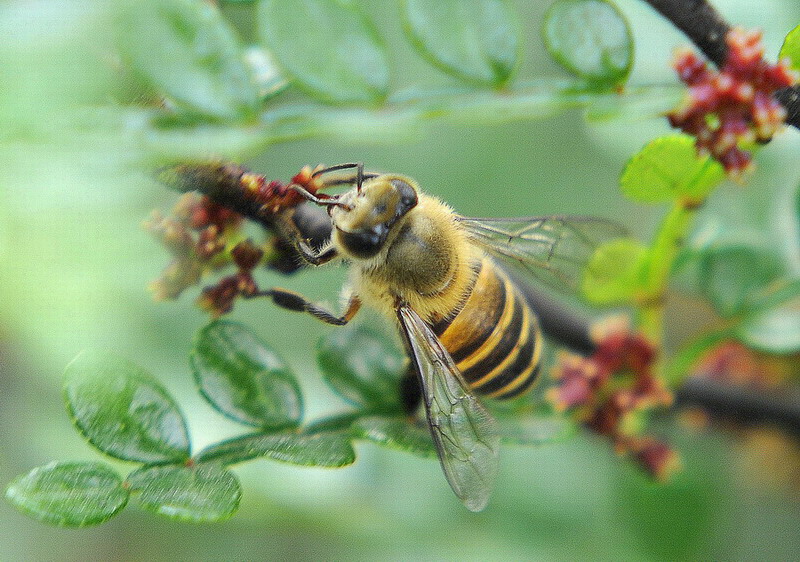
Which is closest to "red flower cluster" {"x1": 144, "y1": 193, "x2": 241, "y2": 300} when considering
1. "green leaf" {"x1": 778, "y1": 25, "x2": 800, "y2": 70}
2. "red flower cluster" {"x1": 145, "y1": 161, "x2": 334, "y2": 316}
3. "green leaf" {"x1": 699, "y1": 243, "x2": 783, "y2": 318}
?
"red flower cluster" {"x1": 145, "y1": 161, "x2": 334, "y2": 316}

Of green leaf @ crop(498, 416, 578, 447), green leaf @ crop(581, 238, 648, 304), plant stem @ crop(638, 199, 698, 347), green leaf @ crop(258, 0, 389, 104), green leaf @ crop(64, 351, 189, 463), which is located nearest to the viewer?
green leaf @ crop(64, 351, 189, 463)

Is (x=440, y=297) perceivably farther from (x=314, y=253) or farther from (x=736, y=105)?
(x=736, y=105)

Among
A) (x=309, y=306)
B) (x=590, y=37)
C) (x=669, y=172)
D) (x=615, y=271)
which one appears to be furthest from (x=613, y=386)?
(x=590, y=37)

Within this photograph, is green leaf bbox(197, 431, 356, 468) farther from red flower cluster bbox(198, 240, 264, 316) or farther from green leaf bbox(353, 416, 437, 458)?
red flower cluster bbox(198, 240, 264, 316)

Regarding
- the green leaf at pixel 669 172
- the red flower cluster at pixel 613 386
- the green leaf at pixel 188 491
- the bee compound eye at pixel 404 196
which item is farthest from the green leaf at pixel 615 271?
the green leaf at pixel 188 491

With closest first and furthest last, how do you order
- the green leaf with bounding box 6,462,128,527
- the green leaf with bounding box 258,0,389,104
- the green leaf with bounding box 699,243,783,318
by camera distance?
the green leaf with bounding box 6,462,128,527
the green leaf with bounding box 258,0,389,104
the green leaf with bounding box 699,243,783,318

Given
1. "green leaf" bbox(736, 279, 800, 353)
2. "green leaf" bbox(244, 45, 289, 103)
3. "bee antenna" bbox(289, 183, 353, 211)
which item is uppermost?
"green leaf" bbox(244, 45, 289, 103)

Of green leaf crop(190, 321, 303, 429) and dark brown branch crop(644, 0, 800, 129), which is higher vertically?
dark brown branch crop(644, 0, 800, 129)

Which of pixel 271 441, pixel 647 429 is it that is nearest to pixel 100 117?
pixel 271 441
